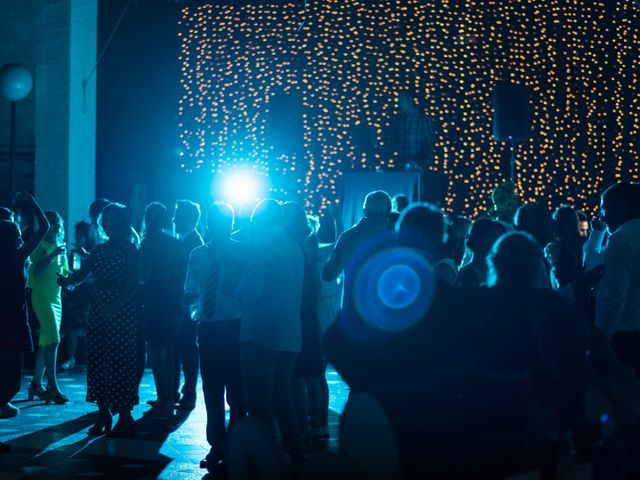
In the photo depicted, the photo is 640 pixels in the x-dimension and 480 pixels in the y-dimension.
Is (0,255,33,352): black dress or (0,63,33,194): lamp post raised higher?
(0,63,33,194): lamp post

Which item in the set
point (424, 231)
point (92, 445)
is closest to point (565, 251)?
point (424, 231)

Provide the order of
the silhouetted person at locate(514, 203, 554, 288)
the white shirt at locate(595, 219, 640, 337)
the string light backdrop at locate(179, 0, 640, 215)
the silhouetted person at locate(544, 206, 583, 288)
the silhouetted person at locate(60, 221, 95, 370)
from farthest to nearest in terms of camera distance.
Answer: the string light backdrop at locate(179, 0, 640, 215)
the silhouetted person at locate(60, 221, 95, 370)
the silhouetted person at locate(544, 206, 583, 288)
the silhouetted person at locate(514, 203, 554, 288)
the white shirt at locate(595, 219, 640, 337)

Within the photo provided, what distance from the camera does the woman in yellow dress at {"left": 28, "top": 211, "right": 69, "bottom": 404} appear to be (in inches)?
323

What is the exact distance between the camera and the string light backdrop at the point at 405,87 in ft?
45.8

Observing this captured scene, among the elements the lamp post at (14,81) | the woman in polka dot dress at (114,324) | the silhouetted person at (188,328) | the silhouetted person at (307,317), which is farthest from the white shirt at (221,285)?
the lamp post at (14,81)

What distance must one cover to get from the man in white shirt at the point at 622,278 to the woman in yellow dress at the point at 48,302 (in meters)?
4.86

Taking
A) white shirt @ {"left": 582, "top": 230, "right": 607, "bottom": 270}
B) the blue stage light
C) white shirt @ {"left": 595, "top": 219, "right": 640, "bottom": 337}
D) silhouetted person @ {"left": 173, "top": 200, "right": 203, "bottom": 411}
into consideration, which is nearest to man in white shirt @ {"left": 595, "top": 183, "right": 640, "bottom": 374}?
white shirt @ {"left": 595, "top": 219, "right": 640, "bottom": 337}

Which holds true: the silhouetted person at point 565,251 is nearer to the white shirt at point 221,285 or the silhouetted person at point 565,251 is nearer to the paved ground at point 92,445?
the paved ground at point 92,445

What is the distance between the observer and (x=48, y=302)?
27.7 feet

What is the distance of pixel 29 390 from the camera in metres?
8.28

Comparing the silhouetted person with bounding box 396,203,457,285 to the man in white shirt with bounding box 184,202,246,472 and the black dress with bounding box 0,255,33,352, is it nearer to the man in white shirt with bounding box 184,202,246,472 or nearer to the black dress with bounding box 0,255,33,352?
the man in white shirt with bounding box 184,202,246,472

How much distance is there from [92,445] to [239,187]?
745 cm

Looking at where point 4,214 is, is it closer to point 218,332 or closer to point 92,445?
point 92,445

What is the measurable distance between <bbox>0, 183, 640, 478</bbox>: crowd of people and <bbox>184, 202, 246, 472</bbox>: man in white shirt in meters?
0.01
